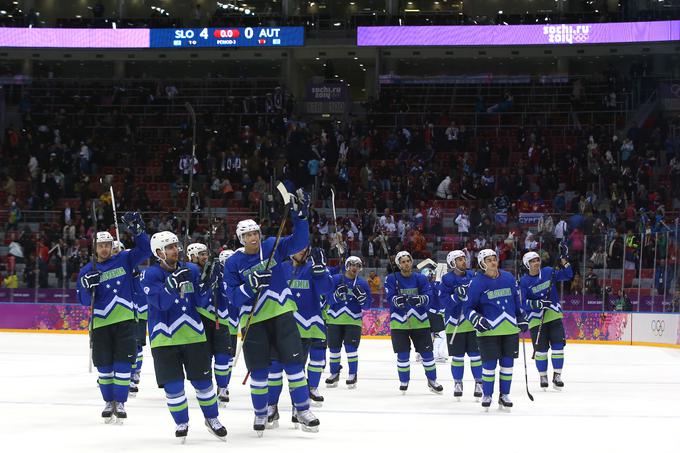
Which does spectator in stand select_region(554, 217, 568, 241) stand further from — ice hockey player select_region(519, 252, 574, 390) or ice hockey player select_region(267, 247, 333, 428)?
ice hockey player select_region(267, 247, 333, 428)

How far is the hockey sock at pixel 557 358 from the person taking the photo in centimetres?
1411

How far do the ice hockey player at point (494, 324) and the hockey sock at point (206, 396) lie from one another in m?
3.20

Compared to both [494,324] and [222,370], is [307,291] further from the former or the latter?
[494,324]

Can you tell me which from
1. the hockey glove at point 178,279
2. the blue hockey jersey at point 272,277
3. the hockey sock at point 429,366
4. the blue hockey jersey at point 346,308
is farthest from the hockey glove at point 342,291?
the hockey glove at point 178,279

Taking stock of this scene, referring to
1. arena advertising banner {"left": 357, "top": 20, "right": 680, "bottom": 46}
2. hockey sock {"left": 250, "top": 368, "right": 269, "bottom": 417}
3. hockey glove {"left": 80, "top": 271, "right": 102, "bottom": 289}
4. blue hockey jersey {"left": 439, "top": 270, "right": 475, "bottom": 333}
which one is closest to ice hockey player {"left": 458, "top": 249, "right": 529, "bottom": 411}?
blue hockey jersey {"left": 439, "top": 270, "right": 475, "bottom": 333}

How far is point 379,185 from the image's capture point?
92.5 feet

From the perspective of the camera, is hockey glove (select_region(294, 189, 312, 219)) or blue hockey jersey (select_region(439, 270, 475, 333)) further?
blue hockey jersey (select_region(439, 270, 475, 333))

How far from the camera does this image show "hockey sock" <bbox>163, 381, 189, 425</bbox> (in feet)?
29.6

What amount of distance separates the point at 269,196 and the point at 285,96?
716 cm

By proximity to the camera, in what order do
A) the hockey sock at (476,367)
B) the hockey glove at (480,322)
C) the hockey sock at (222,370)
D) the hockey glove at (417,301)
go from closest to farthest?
the hockey glove at (480,322), the hockey sock at (222,370), the hockey sock at (476,367), the hockey glove at (417,301)

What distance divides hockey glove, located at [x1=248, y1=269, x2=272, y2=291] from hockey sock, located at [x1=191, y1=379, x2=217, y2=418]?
844 mm

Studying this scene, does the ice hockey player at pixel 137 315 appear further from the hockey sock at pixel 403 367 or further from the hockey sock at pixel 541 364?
the hockey sock at pixel 541 364

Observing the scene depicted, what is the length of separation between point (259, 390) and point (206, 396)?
0.49m

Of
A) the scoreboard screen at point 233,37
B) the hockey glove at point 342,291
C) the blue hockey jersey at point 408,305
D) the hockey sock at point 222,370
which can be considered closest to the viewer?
the hockey sock at point 222,370
